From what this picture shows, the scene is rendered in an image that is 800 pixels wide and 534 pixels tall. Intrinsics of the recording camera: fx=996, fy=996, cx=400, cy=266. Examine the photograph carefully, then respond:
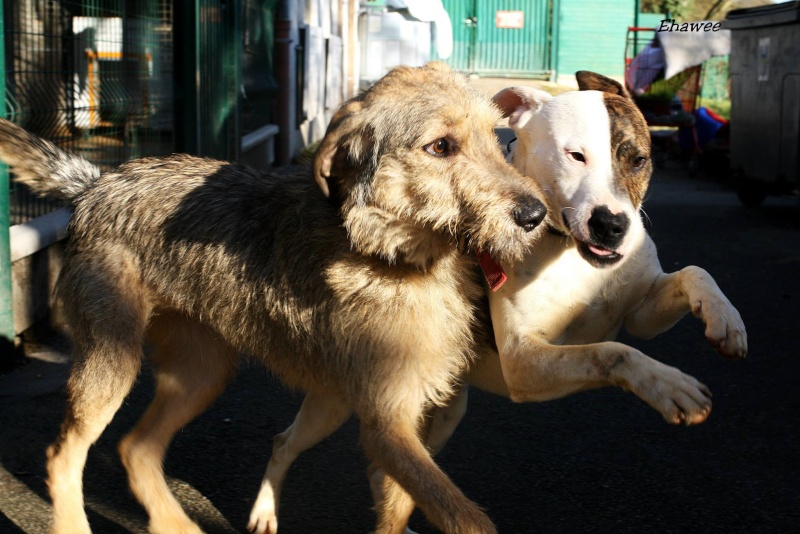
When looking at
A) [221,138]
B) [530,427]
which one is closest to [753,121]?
[221,138]

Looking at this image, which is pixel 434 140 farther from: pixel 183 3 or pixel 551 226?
pixel 183 3

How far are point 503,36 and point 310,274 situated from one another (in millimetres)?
28469

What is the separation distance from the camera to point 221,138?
1045cm

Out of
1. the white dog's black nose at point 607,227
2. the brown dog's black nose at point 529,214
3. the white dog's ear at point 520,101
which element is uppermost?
the white dog's ear at point 520,101

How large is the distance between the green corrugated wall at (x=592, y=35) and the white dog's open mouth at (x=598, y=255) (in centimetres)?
2616

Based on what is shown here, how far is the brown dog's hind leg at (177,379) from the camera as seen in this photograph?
414cm

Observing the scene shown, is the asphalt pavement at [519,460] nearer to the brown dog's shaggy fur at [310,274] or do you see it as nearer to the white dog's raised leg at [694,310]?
the brown dog's shaggy fur at [310,274]

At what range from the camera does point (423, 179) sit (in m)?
3.22

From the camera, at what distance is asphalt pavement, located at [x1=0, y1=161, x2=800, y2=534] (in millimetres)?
4188

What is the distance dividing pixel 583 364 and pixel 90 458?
8.36 ft

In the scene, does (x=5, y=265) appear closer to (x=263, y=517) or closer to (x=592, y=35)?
(x=263, y=517)

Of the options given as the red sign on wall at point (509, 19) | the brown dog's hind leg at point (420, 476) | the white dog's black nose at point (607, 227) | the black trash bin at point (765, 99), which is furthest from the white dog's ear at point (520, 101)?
the red sign on wall at point (509, 19)

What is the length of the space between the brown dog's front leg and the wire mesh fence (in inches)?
145

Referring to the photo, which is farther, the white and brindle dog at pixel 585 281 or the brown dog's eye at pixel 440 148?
the white and brindle dog at pixel 585 281
